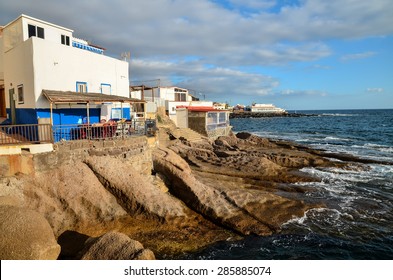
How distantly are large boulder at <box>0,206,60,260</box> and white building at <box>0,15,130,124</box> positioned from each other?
8006 millimetres

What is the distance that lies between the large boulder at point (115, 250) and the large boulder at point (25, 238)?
0.90 m

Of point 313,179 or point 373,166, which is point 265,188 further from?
point 373,166

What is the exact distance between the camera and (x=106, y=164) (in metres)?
11.9

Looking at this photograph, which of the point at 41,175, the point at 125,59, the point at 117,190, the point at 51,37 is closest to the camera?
the point at 41,175

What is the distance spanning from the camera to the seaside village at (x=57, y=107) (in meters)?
10.9

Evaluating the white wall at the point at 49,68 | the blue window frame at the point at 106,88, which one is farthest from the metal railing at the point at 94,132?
the blue window frame at the point at 106,88

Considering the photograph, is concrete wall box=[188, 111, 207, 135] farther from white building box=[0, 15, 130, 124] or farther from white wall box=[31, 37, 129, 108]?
white building box=[0, 15, 130, 124]

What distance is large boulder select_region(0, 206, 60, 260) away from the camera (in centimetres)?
673

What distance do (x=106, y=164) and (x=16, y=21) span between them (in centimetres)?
1122

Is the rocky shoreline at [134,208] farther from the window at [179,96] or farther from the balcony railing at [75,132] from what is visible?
the window at [179,96]

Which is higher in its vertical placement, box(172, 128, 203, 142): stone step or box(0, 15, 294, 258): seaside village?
box(0, 15, 294, 258): seaside village

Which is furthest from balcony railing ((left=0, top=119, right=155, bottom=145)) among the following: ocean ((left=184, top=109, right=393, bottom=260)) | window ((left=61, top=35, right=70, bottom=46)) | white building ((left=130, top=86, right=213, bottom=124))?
white building ((left=130, top=86, right=213, bottom=124))

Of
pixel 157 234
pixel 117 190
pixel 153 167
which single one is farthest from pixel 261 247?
pixel 153 167

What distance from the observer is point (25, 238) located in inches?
273
